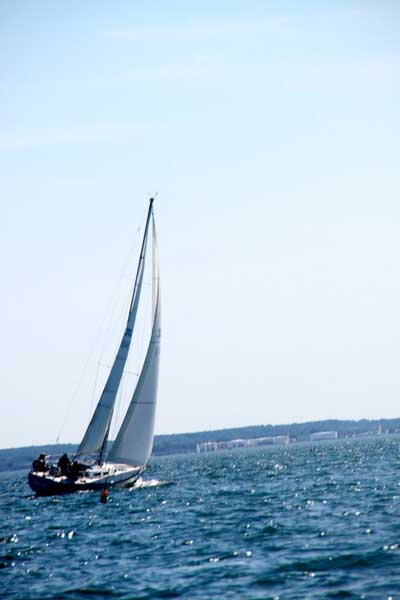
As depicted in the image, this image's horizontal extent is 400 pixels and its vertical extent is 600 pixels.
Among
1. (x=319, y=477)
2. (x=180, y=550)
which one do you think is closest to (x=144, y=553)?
(x=180, y=550)

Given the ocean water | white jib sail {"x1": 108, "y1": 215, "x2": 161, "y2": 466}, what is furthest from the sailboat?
the ocean water

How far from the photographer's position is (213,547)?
94.6 ft

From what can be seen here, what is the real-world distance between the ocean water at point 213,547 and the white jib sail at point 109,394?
425 inches

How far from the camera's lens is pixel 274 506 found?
133 feet

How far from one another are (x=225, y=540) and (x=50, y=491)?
29.1 metres

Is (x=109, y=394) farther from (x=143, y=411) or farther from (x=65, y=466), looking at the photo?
(x=65, y=466)

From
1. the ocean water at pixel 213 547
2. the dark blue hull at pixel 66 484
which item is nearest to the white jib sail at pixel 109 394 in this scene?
the dark blue hull at pixel 66 484

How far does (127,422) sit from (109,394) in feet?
7.63

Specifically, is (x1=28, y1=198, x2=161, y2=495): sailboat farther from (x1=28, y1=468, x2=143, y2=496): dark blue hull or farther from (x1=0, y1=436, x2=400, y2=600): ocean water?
(x1=0, y1=436, x2=400, y2=600): ocean water

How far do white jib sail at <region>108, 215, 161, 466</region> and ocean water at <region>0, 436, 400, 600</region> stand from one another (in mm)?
10612

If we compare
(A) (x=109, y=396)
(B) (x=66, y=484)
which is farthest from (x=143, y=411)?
(B) (x=66, y=484)

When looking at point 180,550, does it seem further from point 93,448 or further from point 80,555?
point 93,448

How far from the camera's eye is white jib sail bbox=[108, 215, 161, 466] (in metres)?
59.1

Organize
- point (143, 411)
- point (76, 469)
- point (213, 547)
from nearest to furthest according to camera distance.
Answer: point (213, 547)
point (76, 469)
point (143, 411)
